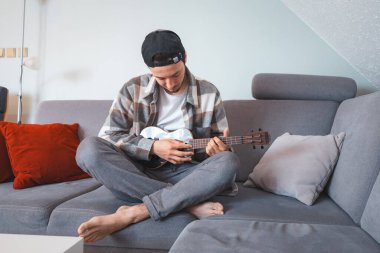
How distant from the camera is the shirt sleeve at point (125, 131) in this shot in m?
1.28

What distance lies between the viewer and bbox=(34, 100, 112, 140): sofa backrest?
1.76 meters

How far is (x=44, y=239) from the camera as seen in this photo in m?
0.69

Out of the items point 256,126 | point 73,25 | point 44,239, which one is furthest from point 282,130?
point 73,25

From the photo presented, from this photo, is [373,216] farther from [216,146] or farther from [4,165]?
[4,165]

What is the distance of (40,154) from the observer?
1491 millimetres

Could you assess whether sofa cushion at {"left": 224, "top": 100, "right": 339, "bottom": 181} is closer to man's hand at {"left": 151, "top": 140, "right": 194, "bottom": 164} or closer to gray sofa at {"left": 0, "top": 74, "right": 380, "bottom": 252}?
gray sofa at {"left": 0, "top": 74, "right": 380, "bottom": 252}

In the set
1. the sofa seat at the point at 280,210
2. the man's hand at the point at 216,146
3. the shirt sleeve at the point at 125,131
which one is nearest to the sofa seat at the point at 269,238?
the sofa seat at the point at 280,210

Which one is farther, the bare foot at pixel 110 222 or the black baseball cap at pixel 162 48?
the black baseball cap at pixel 162 48

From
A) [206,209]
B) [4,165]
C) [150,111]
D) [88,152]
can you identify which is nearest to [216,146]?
[206,209]

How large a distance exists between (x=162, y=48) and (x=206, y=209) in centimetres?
64

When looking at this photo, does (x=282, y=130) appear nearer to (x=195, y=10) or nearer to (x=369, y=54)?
(x=369, y=54)

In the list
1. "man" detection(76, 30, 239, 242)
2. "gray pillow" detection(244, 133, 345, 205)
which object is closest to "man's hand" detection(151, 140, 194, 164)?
"man" detection(76, 30, 239, 242)

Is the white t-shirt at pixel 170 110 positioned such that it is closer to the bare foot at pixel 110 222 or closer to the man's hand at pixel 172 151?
the man's hand at pixel 172 151

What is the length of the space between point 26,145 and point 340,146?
139 cm
